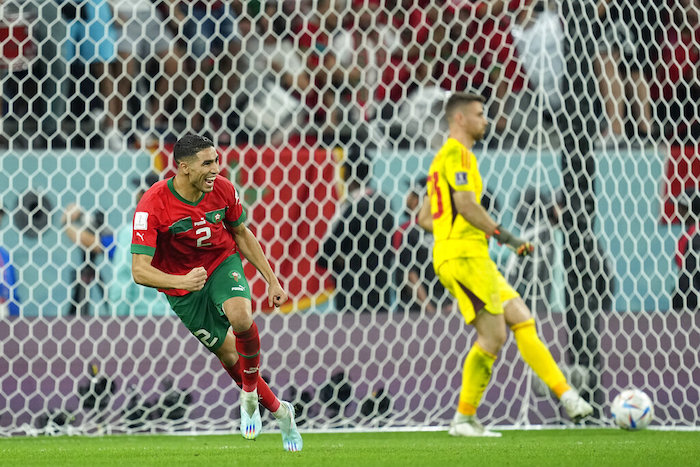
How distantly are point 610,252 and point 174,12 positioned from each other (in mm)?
3366

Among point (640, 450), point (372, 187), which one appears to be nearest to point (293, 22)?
point (372, 187)

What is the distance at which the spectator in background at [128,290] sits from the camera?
668cm

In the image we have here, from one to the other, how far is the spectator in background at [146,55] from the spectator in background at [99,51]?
7cm

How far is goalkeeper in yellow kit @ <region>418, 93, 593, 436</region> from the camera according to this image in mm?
5492

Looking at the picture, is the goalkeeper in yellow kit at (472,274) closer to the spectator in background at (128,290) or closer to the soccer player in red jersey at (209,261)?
the soccer player in red jersey at (209,261)

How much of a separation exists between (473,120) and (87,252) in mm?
2658

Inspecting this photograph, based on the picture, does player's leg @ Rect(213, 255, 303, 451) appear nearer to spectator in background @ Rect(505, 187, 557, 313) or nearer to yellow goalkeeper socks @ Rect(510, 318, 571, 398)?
yellow goalkeeper socks @ Rect(510, 318, 571, 398)

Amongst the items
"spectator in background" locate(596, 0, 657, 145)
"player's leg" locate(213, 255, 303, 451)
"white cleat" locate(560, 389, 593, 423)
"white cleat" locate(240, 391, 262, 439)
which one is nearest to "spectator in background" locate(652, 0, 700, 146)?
"spectator in background" locate(596, 0, 657, 145)

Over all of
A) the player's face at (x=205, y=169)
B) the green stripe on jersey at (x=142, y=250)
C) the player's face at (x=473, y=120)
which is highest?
the player's face at (x=473, y=120)

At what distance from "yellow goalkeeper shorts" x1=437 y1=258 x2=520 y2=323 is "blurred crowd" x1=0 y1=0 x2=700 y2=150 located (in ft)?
5.47

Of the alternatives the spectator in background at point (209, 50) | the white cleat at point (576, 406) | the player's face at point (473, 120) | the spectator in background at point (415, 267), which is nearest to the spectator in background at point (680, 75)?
the spectator in background at point (415, 267)

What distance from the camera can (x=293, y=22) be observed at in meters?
7.29

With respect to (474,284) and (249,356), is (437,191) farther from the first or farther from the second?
(249,356)

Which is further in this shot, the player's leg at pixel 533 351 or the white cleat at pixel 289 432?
the player's leg at pixel 533 351
